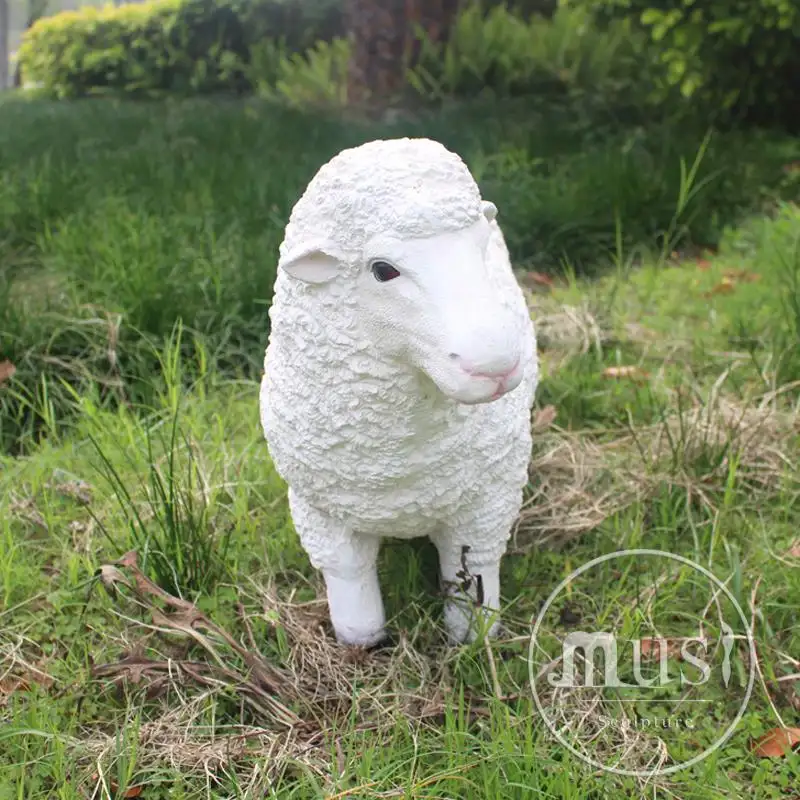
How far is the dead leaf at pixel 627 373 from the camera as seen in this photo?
9.43ft

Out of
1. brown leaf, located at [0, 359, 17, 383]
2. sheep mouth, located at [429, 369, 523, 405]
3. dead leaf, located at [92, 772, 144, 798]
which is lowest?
dead leaf, located at [92, 772, 144, 798]

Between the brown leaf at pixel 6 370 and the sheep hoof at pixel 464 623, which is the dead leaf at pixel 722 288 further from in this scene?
the brown leaf at pixel 6 370

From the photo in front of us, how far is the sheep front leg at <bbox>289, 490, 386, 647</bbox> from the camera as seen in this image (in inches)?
67.8

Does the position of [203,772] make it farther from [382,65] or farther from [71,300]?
[382,65]

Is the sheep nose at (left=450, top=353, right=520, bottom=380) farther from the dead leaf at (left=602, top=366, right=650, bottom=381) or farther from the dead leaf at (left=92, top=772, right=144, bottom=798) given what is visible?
the dead leaf at (left=602, top=366, right=650, bottom=381)

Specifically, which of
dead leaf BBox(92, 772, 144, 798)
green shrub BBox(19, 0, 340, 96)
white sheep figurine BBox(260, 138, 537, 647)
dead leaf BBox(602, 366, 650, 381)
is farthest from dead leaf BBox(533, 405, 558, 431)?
green shrub BBox(19, 0, 340, 96)

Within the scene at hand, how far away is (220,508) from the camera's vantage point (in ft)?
6.98

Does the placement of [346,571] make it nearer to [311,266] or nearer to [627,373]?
[311,266]

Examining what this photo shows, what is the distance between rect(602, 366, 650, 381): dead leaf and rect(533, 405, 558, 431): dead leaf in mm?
373

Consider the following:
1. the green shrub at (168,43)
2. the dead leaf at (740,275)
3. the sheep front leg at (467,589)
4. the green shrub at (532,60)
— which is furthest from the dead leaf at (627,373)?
the green shrub at (168,43)

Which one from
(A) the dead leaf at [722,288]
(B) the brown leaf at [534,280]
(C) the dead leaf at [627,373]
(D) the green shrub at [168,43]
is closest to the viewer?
(C) the dead leaf at [627,373]

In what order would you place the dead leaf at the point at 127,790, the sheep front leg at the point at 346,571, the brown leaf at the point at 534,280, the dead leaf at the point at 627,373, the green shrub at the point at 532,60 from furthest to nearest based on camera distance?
the green shrub at the point at 532,60 < the brown leaf at the point at 534,280 < the dead leaf at the point at 627,373 < the sheep front leg at the point at 346,571 < the dead leaf at the point at 127,790

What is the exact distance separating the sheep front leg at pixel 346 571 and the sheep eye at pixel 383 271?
1.88 ft

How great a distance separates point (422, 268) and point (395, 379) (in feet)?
0.70
